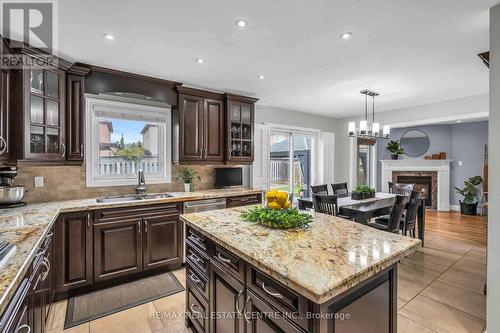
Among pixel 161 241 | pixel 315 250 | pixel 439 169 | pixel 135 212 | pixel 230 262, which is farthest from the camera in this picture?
pixel 439 169

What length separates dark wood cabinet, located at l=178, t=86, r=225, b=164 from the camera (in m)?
3.55

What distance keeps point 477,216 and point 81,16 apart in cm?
851

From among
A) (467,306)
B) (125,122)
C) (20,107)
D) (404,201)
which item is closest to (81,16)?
(20,107)

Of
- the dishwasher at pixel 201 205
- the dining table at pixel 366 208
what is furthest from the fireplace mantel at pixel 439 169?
the dishwasher at pixel 201 205

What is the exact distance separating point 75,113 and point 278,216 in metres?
2.56

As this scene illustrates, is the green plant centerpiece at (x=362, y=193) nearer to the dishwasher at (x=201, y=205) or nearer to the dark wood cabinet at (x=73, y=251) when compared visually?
the dishwasher at (x=201, y=205)

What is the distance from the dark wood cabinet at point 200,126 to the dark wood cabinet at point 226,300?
2.18 m

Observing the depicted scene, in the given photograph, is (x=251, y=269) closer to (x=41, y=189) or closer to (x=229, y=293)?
(x=229, y=293)

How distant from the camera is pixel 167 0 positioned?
1.73m

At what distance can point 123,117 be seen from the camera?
3496 millimetres

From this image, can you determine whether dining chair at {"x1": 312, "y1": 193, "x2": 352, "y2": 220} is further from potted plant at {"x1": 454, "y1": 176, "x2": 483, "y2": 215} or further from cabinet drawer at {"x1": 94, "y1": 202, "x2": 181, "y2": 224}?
potted plant at {"x1": 454, "y1": 176, "x2": 483, "y2": 215}

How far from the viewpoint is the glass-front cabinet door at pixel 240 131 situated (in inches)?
158

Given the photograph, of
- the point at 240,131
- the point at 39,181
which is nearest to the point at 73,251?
the point at 39,181

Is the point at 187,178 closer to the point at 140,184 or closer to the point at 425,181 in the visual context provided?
the point at 140,184
